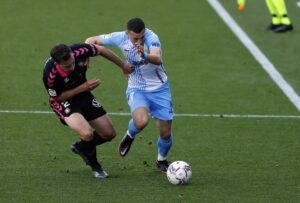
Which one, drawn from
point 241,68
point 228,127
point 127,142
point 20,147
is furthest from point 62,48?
point 241,68

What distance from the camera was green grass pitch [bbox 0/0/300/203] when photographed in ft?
39.1

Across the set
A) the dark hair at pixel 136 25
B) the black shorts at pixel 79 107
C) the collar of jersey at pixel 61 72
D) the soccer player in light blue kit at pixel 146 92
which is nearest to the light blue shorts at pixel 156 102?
the soccer player in light blue kit at pixel 146 92

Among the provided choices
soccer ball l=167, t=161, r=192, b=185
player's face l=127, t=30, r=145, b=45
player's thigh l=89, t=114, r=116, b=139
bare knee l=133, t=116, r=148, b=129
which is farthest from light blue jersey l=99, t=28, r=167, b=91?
soccer ball l=167, t=161, r=192, b=185

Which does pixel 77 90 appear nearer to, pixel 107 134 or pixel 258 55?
pixel 107 134

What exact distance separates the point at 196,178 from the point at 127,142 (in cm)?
106

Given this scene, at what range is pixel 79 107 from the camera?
486 inches

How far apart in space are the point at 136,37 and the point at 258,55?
323 inches

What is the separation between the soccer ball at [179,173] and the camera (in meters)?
11.9

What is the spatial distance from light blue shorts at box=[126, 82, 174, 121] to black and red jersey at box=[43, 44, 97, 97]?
2.79ft

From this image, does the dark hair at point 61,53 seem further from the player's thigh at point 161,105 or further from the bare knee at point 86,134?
the player's thigh at point 161,105

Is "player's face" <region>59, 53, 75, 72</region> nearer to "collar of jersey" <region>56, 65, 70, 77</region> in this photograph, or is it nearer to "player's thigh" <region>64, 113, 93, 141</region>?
"collar of jersey" <region>56, 65, 70, 77</region>

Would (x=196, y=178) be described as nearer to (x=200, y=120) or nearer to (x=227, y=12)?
(x=200, y=120)

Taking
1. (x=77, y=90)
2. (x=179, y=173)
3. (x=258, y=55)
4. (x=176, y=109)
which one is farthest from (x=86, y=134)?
(x=258, y=55)

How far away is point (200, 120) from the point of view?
15.7 meters
